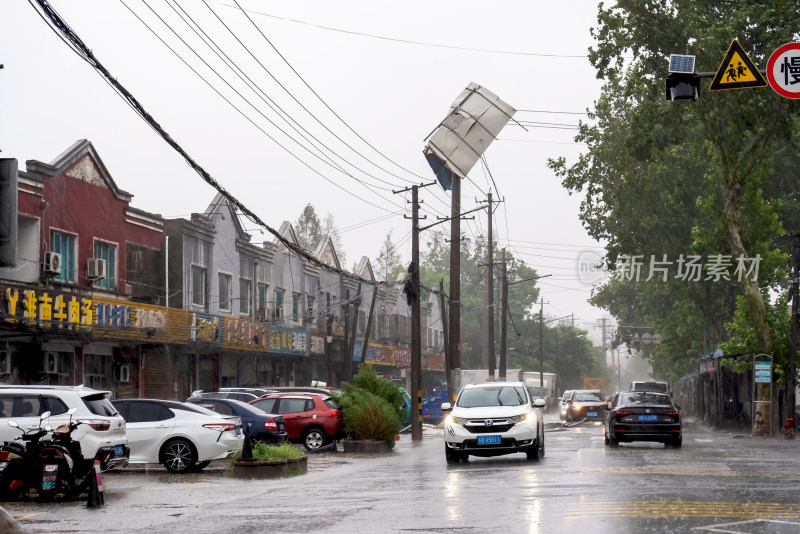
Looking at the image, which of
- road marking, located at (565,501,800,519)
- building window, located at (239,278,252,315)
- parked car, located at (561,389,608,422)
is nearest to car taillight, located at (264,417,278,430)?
road marking, located at (565,501,800,519)

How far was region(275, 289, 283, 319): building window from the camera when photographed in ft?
173

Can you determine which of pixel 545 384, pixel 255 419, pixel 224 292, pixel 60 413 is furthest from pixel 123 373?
pixel 545 384

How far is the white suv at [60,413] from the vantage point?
1733 cm

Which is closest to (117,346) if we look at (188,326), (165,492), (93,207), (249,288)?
(188,326)

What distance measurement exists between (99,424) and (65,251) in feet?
62.4

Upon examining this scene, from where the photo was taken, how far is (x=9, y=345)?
32.8 meters

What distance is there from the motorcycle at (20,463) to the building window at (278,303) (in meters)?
36.3

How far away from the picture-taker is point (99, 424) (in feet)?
57.5

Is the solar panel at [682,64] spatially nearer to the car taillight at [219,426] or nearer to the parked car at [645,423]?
the car taillight at [219,426]

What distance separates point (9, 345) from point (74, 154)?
21.8ft

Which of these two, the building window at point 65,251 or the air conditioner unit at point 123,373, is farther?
the air conditioner unit at point 123,373

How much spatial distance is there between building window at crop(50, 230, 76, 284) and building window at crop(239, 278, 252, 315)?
13.4 m

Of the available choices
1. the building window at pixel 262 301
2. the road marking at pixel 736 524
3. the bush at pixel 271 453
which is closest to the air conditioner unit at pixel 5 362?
the bush at pixel 271 453

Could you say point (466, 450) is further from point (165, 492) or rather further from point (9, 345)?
point (9, 345)
